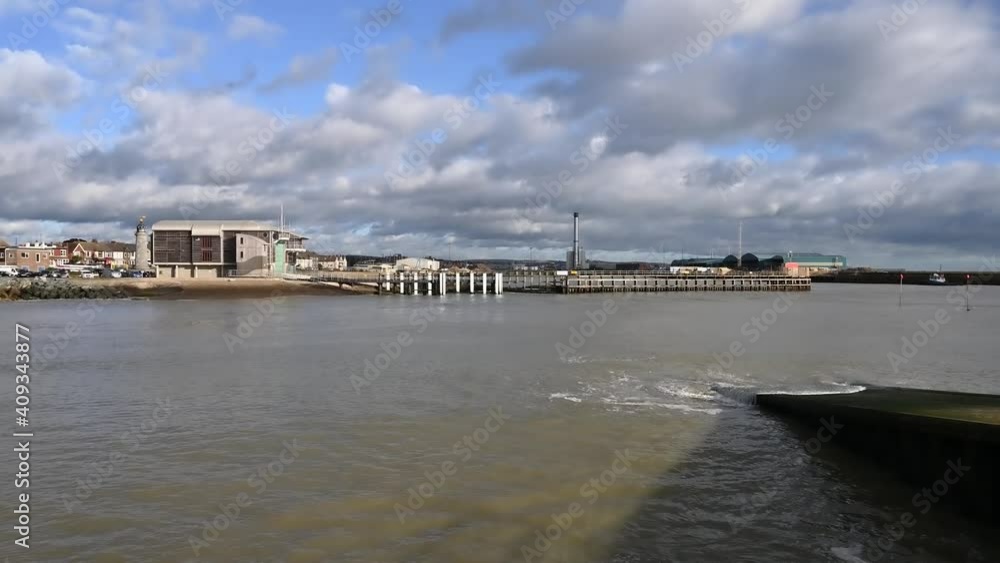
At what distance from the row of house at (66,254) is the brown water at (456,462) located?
91.3 m

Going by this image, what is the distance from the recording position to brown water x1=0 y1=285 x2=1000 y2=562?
21.1 ft

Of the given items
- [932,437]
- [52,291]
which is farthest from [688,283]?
[932,437]

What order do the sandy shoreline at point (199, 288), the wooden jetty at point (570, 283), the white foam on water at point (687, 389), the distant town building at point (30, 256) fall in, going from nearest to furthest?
the white foam on water at point (687, 389)
the sandy shoreline at point (199, 288)
the wooden jetty at point (570, 283)
the distant town building at point (30, 256)

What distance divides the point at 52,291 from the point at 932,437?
196 feet

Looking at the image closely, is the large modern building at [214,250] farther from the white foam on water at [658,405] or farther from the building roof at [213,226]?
the white foam on water at [658,405]

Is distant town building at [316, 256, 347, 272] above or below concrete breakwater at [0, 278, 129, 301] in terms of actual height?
above

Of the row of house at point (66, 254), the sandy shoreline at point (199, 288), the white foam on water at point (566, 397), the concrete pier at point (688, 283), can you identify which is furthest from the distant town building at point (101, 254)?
the white foam on water at point (566, 397)

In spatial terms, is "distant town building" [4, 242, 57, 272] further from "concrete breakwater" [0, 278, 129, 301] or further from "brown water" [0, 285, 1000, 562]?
"brown water" [0, 285, 1000, 562]

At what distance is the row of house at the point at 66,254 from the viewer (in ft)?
322

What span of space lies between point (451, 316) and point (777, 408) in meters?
27.2

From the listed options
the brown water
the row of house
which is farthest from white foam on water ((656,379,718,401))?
the row of house

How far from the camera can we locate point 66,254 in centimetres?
11038

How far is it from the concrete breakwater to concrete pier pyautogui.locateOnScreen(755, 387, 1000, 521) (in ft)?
186

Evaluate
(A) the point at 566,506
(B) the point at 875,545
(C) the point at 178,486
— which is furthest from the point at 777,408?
(C) the point at 178,486
